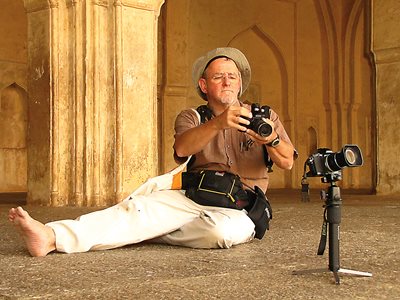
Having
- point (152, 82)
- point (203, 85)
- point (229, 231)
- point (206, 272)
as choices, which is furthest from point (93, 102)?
point (206, 272)

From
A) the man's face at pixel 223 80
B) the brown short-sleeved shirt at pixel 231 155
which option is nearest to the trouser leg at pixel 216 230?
the brown short-sleeved shirt at pixel 231 155

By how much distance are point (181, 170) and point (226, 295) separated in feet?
4.95

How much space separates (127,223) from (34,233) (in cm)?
54

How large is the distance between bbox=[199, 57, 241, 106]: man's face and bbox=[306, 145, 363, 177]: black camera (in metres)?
1.07

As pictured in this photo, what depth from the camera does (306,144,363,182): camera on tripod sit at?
2.86m

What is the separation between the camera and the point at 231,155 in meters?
3.99

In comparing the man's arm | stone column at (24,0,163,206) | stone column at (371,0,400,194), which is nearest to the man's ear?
the man's arm

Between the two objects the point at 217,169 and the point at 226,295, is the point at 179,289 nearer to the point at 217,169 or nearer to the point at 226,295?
the point at 226,295

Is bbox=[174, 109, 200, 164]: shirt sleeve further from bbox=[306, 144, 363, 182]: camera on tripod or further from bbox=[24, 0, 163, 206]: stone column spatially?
bbox=[24, 0, 163, 206]: stone column

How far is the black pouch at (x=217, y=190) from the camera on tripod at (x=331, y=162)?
104cm

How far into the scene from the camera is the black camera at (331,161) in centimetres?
286

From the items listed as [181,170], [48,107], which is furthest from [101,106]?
[181,170]

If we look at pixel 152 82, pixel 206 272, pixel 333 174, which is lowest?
pixel 206 272

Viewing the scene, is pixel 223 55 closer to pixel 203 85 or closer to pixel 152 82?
pixel 203 85
